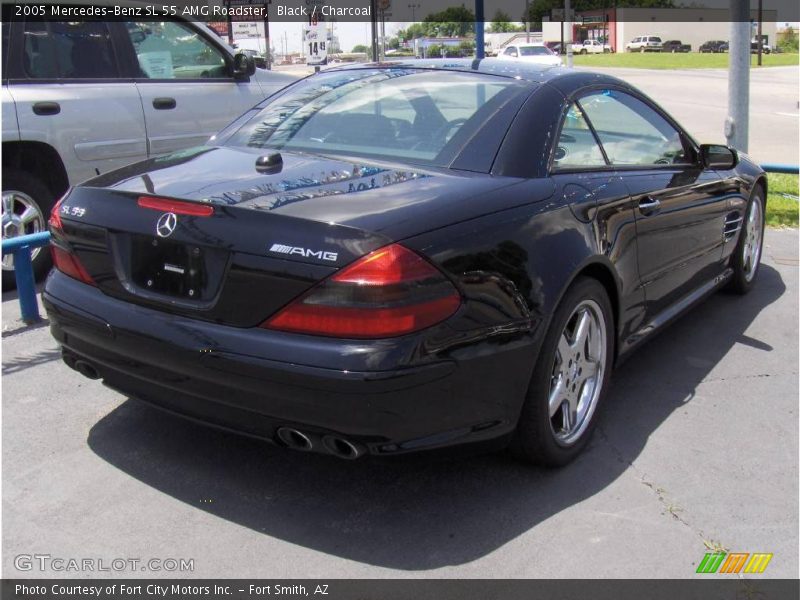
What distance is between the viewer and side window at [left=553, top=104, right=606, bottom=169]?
12.3 ft

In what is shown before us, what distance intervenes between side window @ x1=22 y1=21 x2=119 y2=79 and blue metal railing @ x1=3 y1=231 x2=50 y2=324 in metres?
1.60

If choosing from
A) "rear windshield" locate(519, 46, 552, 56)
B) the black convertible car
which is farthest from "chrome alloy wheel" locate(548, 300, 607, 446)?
"rear windshield" locate(519, 46, 552, 56)

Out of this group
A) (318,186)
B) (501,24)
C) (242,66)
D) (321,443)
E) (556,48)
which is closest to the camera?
(321,443)

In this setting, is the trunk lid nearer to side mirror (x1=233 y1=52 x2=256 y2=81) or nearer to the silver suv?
the silver suv

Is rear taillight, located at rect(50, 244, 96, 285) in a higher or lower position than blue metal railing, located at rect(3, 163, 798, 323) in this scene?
higher

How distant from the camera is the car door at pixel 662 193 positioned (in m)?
4.16

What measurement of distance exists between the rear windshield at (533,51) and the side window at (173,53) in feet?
118

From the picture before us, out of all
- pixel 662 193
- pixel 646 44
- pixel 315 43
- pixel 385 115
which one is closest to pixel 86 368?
pixel 385 115

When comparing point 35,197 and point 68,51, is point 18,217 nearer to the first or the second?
point 35,197

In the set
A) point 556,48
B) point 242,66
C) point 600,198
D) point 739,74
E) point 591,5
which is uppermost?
point 591,5

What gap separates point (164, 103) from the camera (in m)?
6.70

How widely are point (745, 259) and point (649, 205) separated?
223 cm
